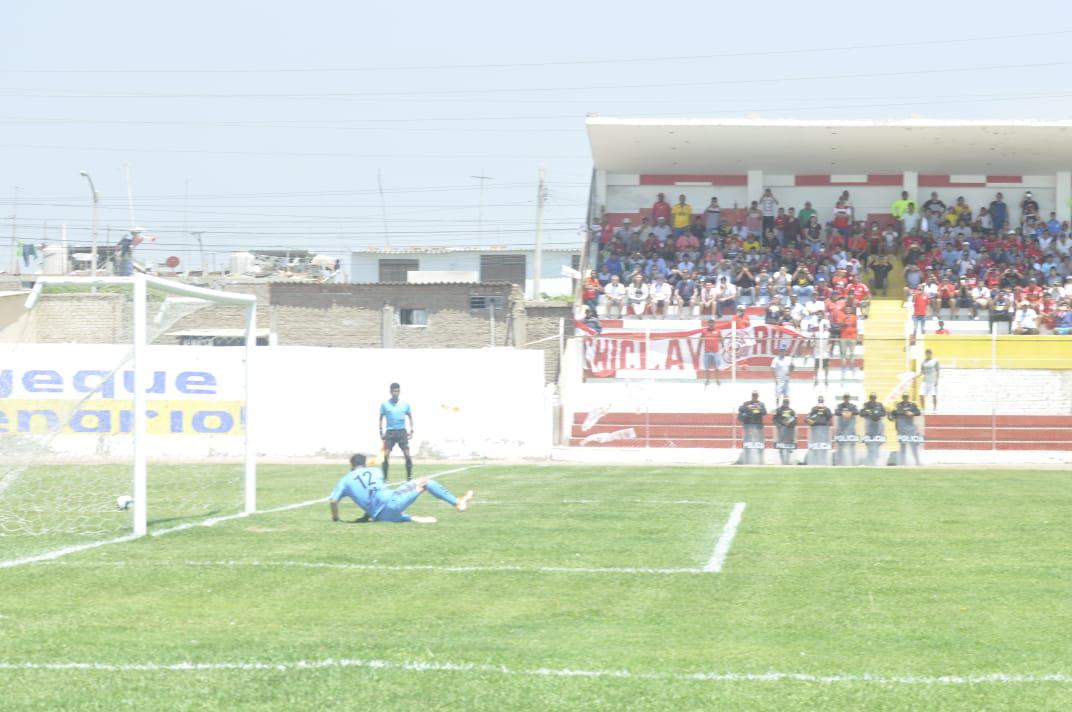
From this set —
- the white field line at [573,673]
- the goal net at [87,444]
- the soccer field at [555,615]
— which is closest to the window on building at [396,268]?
the goal net at [87,444]

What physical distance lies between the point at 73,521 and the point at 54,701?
8.43m

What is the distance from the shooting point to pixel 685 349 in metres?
37.2

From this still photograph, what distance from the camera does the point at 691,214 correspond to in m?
48.4

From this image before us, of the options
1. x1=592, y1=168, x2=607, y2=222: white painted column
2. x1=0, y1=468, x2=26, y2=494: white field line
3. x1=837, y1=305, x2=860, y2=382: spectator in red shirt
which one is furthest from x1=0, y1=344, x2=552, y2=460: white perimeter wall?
x1=592, y1=168, x2=607, y2=222: white painted column

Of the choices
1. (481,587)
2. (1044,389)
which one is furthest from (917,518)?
(1044,389)

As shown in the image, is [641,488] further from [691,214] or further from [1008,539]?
[691,214]

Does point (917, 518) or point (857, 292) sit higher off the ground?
point (857, 292)

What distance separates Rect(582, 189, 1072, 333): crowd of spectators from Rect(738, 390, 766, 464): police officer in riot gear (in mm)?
7317

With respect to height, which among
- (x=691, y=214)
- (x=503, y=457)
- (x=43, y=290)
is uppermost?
(x=691, y=214)

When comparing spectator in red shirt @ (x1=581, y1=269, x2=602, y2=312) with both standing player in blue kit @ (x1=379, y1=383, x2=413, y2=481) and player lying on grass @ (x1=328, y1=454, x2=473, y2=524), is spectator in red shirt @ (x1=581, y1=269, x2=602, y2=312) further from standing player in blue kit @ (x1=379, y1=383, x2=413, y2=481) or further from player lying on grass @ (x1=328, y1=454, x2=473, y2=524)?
player lying on grass @ (x1=328, y1=454, x2=473, y2=524)

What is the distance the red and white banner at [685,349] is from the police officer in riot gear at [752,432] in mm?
4408

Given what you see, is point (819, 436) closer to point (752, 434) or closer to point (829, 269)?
point (752, 434)

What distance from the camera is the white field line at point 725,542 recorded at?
12359 millimetres

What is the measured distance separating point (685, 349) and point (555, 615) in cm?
2774
